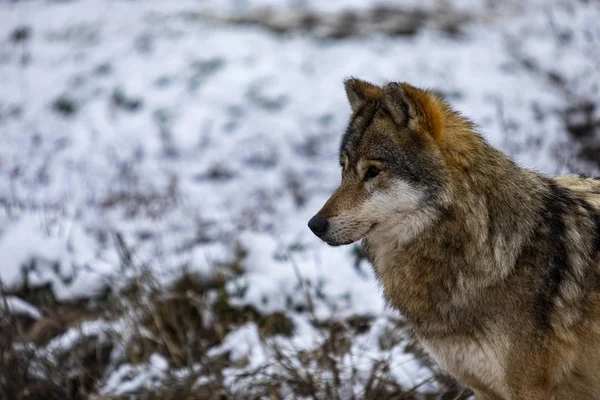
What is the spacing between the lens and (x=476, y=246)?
3.38 metres

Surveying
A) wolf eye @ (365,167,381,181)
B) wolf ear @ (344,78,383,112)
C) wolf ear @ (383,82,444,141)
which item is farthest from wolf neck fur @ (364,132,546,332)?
wolf ear @ (344,78,383,112)

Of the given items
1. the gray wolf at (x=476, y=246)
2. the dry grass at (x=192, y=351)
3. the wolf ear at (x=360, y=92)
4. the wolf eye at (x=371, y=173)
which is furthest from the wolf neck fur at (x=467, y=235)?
the dry grass at (x=192, y=351)

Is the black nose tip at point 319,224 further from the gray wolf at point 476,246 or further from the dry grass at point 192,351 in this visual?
the dry grass at point 192,351

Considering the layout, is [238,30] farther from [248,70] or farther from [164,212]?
[164,212]

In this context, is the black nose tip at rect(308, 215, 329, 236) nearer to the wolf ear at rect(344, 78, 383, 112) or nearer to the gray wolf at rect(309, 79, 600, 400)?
the gray wolf at rect(309, 79, 600, 400)

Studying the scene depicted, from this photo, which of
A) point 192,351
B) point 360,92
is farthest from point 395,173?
point 192,351

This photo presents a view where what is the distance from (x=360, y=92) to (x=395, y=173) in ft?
1.78

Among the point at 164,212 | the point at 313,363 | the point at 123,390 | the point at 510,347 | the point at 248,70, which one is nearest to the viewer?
the point at 510,347

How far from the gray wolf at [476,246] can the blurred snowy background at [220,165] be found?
828 millimetres

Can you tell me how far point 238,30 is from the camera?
10.3 metres

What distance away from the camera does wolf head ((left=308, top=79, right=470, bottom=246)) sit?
3348mm

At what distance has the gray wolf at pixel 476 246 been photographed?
10.8ft

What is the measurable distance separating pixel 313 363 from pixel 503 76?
5.71 metres

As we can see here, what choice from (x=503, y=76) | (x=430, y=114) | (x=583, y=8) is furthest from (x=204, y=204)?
(x=583, y=8)
